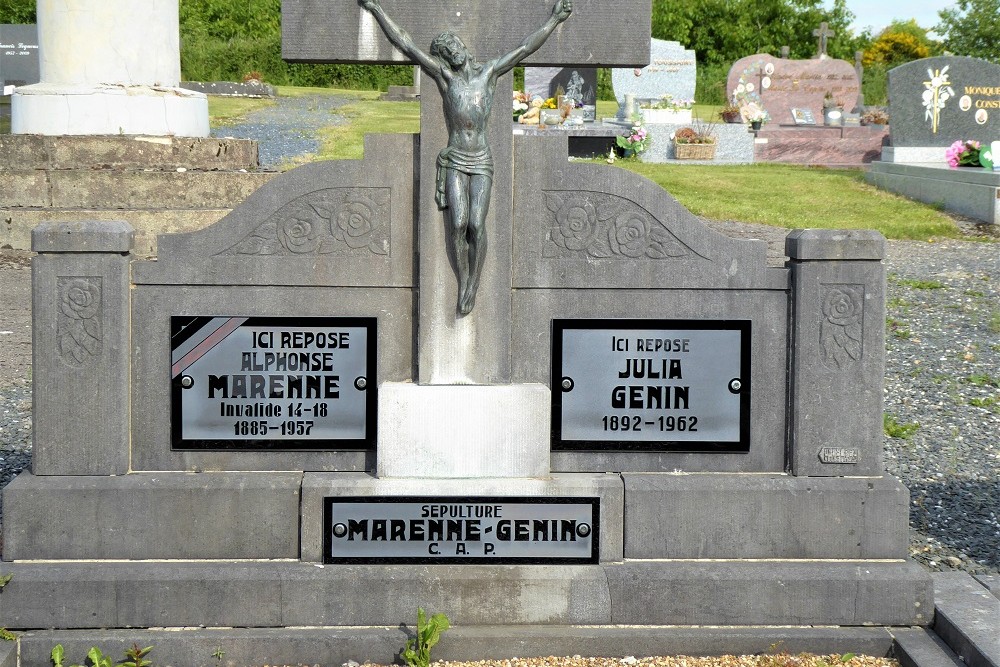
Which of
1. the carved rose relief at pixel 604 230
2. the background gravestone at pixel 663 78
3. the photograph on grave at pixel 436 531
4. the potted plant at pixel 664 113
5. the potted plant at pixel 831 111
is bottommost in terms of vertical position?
the photograph on grave at pixel 436 531

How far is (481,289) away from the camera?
15.1ft

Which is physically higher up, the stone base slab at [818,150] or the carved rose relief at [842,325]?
the stone base slab at [818,150]

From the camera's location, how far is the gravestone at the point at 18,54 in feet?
97.2

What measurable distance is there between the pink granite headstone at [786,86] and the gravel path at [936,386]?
14.1m

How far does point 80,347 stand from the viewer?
451 cm

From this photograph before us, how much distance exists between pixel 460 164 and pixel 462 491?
4.13 feet

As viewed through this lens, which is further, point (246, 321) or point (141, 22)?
point (141, 22)

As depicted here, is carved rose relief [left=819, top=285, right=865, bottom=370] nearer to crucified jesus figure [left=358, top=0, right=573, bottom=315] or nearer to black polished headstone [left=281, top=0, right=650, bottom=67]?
black polished headstone [left=281, top=0, right=650, bottom=67]

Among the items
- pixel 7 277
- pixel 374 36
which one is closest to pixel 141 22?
pixel 7 277

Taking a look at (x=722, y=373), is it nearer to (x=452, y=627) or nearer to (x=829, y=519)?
(x=829, y=519)

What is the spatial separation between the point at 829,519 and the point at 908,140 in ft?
57.4

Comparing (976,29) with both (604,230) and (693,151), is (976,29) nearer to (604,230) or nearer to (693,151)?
(693,151)

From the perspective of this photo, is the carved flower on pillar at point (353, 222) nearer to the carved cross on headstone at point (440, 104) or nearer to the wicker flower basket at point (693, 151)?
the carved cross on headstone at point (440, 104)

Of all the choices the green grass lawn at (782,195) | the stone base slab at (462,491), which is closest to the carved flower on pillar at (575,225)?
the stone base slab at (462,491)
